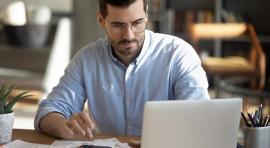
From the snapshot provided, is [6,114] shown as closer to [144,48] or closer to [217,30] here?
[144,48]

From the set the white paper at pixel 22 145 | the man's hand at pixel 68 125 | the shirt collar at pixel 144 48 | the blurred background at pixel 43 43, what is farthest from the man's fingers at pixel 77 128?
the blurred background at pixel 43 43

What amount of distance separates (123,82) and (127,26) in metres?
0.24

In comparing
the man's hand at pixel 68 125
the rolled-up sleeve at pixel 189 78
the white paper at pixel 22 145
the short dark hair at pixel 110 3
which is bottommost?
the white paper at pixel 22 145

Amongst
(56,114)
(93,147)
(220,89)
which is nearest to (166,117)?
(93,147)

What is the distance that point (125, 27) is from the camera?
162 centimetres

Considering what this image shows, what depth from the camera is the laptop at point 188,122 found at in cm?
112

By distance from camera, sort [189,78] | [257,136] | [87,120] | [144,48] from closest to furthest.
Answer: [257,136] → [87,120] → [189,78] → [144,48]

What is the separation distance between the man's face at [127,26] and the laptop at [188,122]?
0.55 m

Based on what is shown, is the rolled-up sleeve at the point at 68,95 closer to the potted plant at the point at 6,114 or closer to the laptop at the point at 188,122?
the potted plant at the point at 6,114

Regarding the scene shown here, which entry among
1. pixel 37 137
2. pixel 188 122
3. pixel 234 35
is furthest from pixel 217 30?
pixel 188 122

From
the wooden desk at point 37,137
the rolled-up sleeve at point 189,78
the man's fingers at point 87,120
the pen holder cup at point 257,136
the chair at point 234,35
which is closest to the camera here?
the pen holder cup at point 257,136

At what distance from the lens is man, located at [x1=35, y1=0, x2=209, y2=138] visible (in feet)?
5.35

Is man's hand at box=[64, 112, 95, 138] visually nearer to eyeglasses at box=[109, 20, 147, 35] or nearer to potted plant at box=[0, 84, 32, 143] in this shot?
potted plant at box=[0, 84, 32, 143]

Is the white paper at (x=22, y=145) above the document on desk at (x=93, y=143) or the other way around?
the other way around
